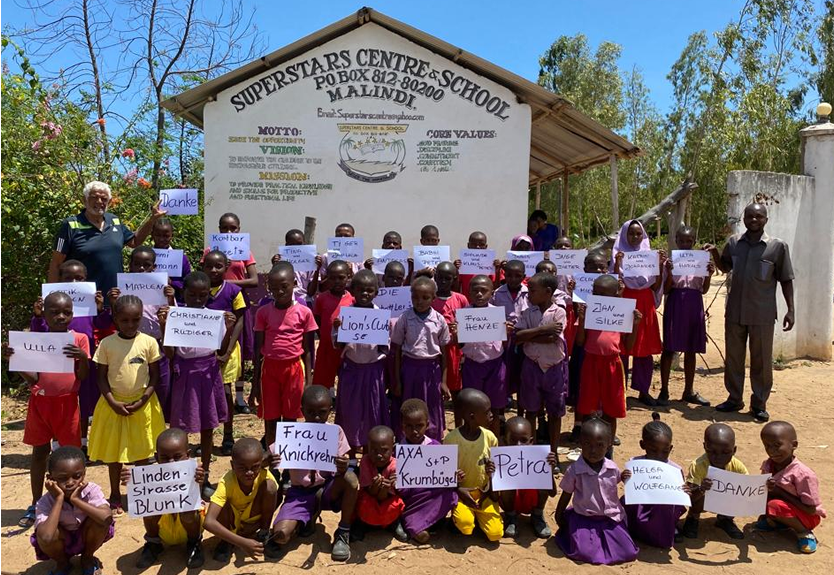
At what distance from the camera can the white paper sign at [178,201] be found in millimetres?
5848

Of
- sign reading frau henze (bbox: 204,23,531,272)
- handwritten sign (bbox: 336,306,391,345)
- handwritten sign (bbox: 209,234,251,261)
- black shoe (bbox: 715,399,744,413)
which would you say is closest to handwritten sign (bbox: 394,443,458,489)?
handwritten sign (bbox: 336,306,391,345)

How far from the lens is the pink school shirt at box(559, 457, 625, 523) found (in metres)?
3.60

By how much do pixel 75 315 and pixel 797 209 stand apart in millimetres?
8810

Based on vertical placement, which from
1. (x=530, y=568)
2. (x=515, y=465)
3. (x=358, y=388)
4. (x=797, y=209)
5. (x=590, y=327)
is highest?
(x=797, y=209)

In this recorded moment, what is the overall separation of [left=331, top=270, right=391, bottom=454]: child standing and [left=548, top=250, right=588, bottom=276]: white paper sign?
2.25 metres

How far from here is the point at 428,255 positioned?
20.3ft

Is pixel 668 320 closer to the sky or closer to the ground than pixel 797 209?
closer to the ground

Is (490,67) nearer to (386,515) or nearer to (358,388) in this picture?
(358,388)

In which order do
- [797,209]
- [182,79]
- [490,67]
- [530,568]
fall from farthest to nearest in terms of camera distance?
[182,79] < [797,209] < [490,67] < [530,568]

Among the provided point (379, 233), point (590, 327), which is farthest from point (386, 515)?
point (379, 233)

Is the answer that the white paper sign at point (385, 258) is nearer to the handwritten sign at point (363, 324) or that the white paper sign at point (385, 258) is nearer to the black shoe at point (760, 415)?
the handwritten sign at point (363, 324)

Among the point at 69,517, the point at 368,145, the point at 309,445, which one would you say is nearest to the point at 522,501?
the point at 309,445

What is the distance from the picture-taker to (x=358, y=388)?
4449 millimetres

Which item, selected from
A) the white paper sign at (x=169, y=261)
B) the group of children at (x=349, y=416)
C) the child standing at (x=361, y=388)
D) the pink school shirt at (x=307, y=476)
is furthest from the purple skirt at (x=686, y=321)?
the white paper sign at (x=169, y=261)
